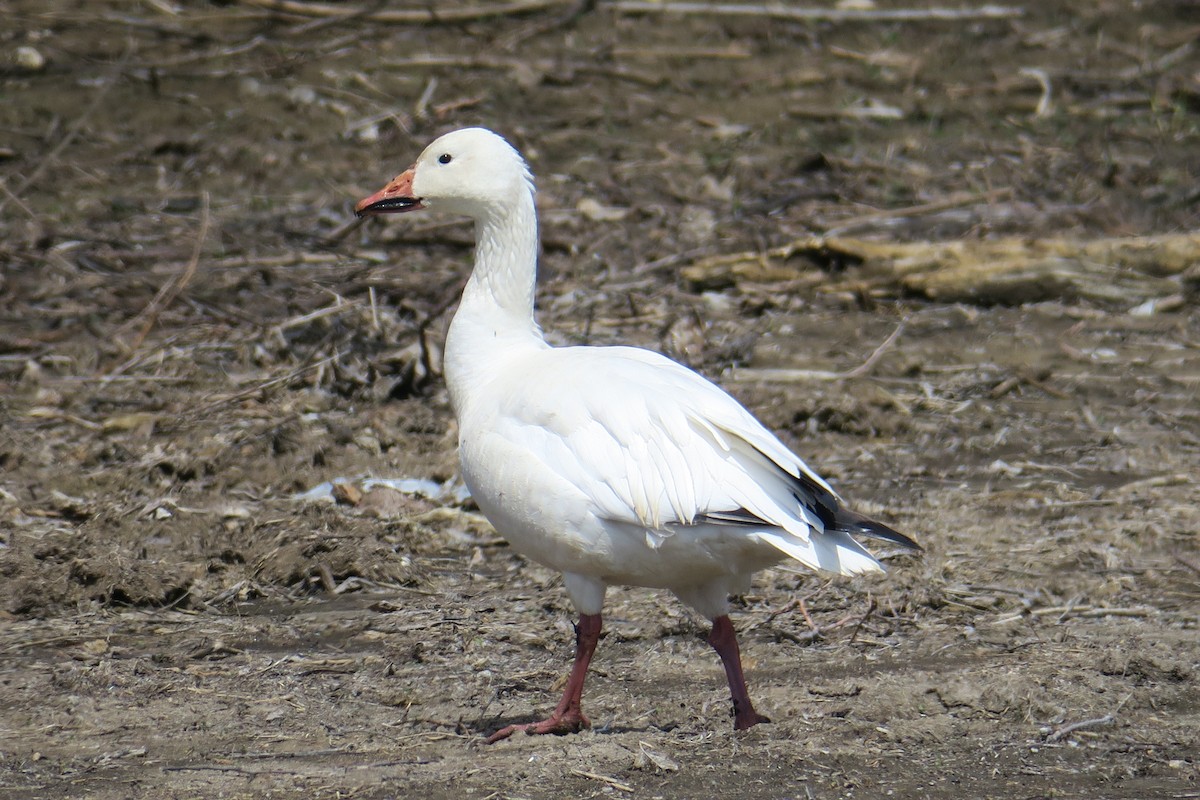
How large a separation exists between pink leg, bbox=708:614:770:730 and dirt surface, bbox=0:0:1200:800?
0.30 feet

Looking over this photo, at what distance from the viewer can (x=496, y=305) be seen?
5.06 m

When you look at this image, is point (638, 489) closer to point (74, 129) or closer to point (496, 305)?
point (496, 305)

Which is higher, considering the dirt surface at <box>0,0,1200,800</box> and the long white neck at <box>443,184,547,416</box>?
the long white neck at <box>443,184,547,416</box>

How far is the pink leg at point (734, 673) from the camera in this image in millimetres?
4332

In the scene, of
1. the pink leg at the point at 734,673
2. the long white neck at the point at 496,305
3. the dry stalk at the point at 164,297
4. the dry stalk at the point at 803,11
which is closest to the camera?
the pink leg at the point at 734,673

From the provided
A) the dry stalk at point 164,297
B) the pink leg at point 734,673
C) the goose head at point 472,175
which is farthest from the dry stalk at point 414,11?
the pink leg at point 734,673

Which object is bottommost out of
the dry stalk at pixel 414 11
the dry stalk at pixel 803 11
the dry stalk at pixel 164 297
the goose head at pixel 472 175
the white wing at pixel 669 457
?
the dry stalk at pixel 164 297

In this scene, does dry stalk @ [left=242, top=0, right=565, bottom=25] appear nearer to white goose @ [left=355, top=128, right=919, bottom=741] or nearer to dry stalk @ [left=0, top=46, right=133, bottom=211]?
dry stalk @ [left=0, top=46, right=133, bottom=211]

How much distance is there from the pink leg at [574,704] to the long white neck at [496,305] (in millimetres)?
898

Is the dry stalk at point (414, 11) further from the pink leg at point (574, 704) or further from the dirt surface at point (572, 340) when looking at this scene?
the pink leg at point (574, 704)

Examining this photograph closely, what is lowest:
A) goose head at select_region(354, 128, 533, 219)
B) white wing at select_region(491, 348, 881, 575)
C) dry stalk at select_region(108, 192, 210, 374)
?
dry stalk at select_region(108, 192, 210, 374)

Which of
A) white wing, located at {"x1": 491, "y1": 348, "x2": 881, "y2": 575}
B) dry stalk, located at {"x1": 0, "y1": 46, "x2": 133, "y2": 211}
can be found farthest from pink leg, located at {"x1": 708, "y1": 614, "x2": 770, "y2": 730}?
dry stalk, located at {"x1": 0, "y1": 46, "x2": 133, "y2": 211}

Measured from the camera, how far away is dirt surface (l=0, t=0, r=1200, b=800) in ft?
14.2

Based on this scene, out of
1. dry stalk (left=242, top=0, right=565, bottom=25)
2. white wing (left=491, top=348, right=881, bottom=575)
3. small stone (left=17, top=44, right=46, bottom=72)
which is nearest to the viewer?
white wing (left=491, top=348, right=881, bottom=575)
